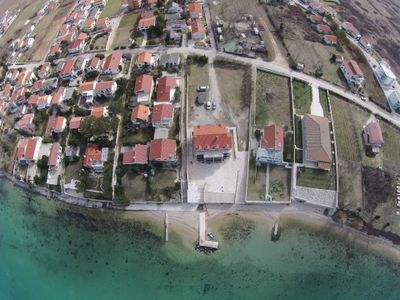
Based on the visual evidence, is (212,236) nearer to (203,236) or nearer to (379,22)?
(203,236)

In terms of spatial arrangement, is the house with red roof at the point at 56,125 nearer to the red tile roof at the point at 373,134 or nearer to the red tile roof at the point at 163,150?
the red tile roof at the point at 163,150

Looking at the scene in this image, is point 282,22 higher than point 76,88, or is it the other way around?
point 282,22

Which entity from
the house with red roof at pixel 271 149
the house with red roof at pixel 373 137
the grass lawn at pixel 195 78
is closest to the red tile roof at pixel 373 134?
the house with red roof at pixel 373 137

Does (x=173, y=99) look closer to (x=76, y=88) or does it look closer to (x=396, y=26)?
(x=76, y=88)

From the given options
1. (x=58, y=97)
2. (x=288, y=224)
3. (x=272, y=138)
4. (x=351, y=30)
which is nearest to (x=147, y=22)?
(x=58, y=97)

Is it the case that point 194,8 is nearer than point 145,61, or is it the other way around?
point 145,61

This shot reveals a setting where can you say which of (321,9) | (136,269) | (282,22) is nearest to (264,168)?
(136,269)
